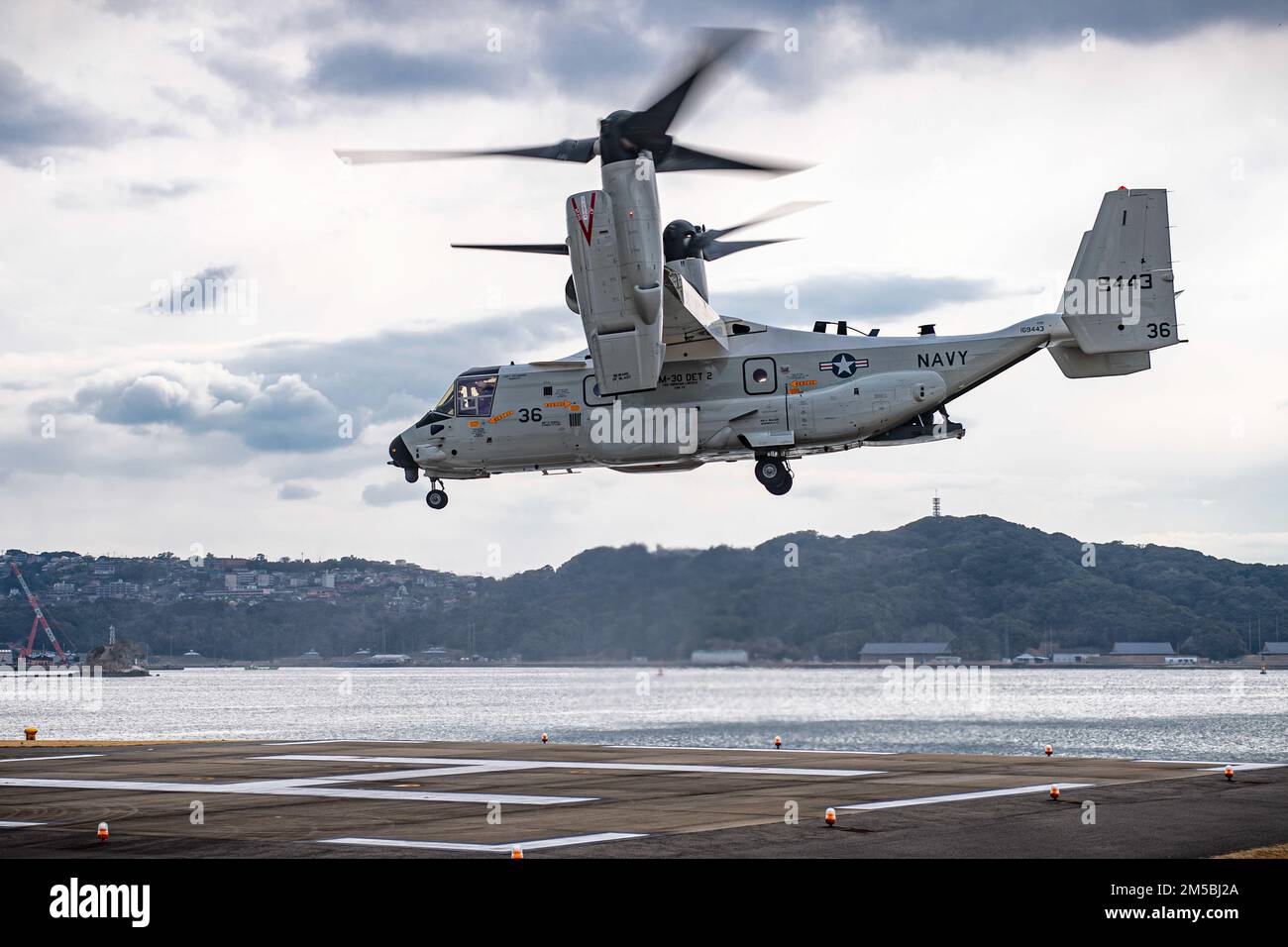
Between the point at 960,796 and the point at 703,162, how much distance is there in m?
14.4

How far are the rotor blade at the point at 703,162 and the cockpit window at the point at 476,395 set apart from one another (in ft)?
28.5

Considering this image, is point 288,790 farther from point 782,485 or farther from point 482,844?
point 782,485

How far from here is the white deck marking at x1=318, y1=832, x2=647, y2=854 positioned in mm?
20984

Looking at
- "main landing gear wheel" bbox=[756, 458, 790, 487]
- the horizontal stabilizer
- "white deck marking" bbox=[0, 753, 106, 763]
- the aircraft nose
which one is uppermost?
the horizontal stabilizer

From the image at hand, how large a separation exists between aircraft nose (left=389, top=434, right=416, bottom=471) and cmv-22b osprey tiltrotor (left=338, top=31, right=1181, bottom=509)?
116 cm

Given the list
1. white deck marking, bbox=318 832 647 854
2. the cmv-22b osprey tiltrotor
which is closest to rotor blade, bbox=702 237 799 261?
the cmv-22b osprey tiltrotor

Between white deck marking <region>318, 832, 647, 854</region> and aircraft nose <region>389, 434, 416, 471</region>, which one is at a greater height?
aircraft nose <region>389, 434, 416, 471</region>

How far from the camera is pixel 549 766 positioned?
3584 centimetres

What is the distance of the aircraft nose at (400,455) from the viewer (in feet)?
122

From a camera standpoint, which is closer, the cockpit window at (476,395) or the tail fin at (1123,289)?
the tail fin at (1123,289)

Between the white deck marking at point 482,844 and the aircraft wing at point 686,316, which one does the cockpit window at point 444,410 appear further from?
the white deck marking at point 482,844

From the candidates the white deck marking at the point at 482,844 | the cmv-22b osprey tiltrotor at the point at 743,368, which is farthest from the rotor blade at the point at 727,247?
the white deck marking at the point at 482,844

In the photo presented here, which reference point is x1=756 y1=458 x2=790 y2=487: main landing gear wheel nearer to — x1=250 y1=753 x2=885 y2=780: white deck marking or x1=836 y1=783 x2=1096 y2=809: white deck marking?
x1=250 y1=753 x2=885 y2=780: white deck marking

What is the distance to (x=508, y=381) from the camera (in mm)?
36188
